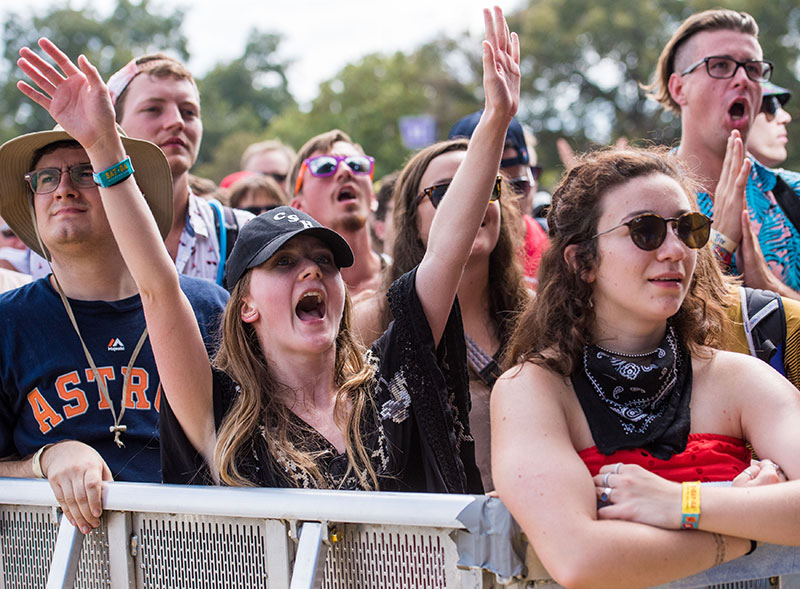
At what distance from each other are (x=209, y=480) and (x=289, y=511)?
59cm

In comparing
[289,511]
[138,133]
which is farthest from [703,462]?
[138,133]

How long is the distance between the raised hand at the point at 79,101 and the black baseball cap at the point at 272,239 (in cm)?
50

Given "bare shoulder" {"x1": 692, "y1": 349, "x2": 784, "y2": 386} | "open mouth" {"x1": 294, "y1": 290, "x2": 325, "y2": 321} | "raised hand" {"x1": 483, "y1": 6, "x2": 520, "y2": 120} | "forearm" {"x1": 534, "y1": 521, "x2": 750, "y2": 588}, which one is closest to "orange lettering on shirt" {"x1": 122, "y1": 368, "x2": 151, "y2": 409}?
"open mouth" {"x1": 294, "y1": 290, "x2": 325, "y2": 321}

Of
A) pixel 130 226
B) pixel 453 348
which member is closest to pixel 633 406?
pixel 453 348

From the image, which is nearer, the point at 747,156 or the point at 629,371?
the point at 629,371

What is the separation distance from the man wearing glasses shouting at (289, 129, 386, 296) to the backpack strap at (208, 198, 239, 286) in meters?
0.48

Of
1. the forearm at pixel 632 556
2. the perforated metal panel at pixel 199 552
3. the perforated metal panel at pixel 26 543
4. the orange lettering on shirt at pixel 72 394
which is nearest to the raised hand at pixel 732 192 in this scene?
the forearm at pixel 632 556

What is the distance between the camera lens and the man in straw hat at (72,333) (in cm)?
293

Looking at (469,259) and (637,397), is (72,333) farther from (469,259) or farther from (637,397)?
(637,397)

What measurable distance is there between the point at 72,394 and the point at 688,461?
6.12ft

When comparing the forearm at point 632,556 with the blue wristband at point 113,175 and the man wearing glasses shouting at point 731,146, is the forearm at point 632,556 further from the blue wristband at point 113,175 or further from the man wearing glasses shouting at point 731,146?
the man wearing glasses shouting at point 731,146

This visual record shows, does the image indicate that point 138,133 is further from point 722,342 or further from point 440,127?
point 440,127

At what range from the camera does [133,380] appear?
119 inches

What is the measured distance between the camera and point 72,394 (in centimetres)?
295
